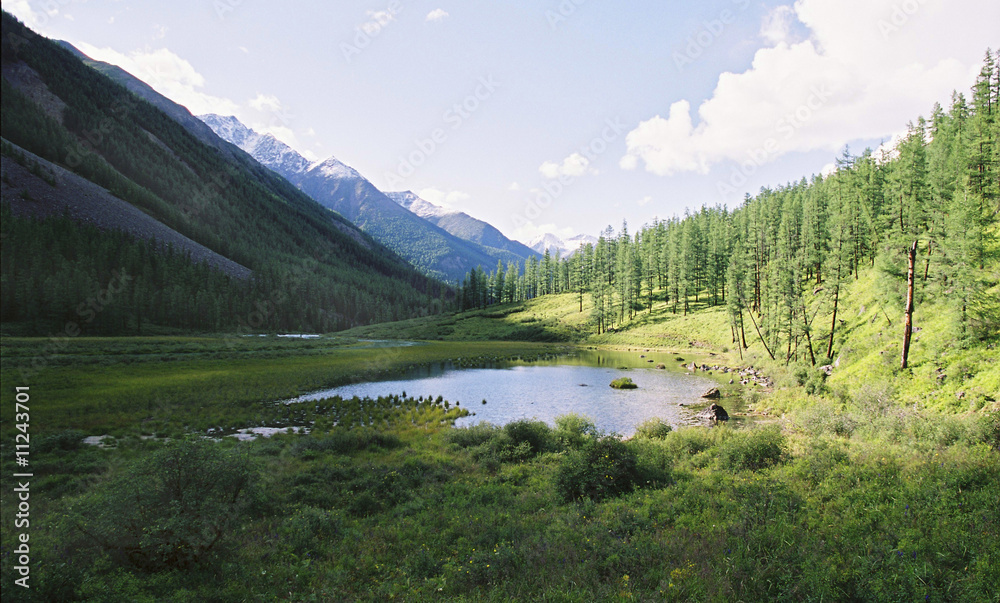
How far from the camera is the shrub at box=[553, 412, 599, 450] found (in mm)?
22984

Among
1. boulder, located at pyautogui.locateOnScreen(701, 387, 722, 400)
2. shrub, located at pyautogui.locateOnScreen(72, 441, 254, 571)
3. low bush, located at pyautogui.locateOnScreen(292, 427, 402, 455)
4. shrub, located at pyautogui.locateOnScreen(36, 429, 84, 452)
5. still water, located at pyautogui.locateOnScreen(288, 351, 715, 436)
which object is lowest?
still water, located at pyautogui.locateOnScreen(288, 351, 715, 436)

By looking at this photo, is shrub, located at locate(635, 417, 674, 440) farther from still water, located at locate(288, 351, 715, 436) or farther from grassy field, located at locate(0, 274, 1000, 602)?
still water, located at locate(288, 351, 715, 436)

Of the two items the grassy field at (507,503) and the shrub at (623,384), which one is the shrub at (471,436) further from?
the shrub at (623,384)

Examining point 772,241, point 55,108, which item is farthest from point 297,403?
point 55,108

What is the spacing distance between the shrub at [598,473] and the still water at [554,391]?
12.2 m

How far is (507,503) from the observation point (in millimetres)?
14922

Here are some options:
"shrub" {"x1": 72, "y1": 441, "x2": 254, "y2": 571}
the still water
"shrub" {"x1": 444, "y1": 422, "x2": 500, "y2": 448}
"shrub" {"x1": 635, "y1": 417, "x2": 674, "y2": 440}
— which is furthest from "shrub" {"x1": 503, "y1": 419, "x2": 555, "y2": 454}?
"shrub" {"x1": 72, "y1": 441, "x2": 254, "y2": 571}

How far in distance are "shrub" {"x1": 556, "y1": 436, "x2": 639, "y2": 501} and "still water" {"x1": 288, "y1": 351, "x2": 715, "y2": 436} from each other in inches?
Result: 481

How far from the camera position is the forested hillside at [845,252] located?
33.6 meters

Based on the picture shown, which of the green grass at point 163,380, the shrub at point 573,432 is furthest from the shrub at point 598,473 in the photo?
the green grass at point 163,380

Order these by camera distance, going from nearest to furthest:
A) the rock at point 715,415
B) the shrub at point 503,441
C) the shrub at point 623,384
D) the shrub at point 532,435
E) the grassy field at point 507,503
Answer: the grassy field at point 507,503 < the shrub at point 503,441 < the shrub at point 532,435 < the rock at point 715,415 < the shrub at point 623,384

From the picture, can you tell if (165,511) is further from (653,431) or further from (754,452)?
(653,431)

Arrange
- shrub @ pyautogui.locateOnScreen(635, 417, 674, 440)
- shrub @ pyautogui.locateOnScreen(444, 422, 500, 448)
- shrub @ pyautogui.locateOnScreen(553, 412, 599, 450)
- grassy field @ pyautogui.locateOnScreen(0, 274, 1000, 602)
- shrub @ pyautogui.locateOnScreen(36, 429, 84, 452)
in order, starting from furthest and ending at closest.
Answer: shrub @ pyautogui.locateOnScreen(635, 417, 674, 440), shrub @ pyautogui.locateOnScreen(444, 422, 500, 448), shrub @ pyautogui.locateOnScreen(553, 412, 599, 450), shrub @ pyautogui.locateOnScreen(36, 429, 84, 452), grassy field @ pyautogui.locateOnScreen(0, 274, 1000, 602)

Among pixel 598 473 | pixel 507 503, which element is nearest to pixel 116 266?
pixel 507 503
